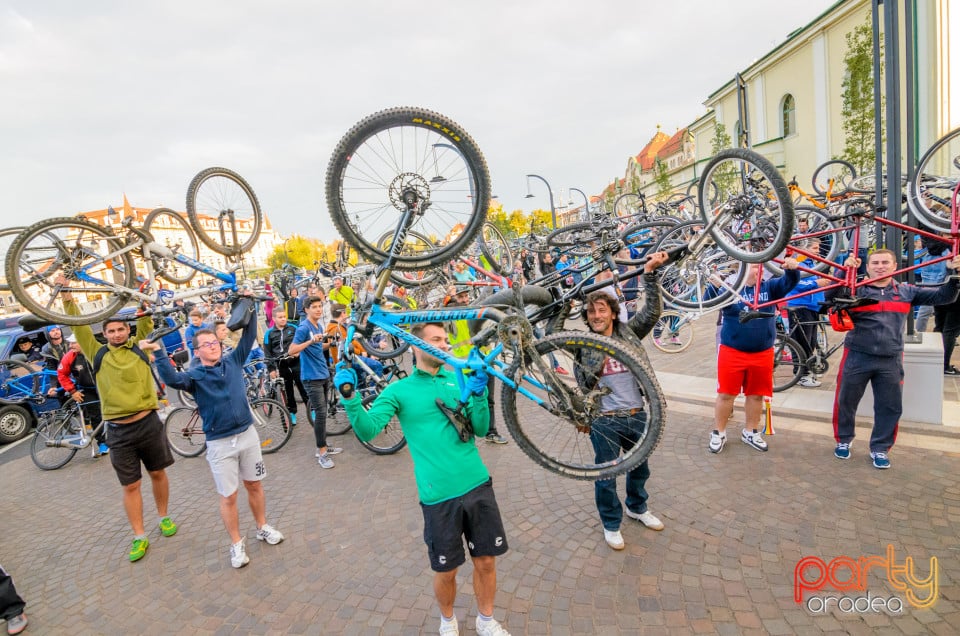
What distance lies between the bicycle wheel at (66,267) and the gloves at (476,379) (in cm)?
349

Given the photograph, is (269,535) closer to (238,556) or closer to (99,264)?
(238,556)

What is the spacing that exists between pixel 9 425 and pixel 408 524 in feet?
34.9

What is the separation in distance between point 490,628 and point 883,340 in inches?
187

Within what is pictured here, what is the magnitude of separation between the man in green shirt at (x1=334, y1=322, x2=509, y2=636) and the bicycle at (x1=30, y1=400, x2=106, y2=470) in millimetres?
7833

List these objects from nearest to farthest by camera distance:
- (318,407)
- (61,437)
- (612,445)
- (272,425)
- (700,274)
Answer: (612,445)
(700,274)
(318,407)
(272,425)
(61,437)

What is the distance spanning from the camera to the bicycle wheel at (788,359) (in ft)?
22.0

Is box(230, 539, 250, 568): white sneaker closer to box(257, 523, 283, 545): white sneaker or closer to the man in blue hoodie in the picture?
the man in blue hoodie

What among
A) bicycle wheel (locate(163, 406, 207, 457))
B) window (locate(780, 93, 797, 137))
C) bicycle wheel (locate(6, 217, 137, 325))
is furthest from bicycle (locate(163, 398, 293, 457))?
window (locate(780, 93, 797, 137))

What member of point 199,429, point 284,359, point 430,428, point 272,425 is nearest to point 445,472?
point 430,428

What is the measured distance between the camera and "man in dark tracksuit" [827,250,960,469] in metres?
4.43

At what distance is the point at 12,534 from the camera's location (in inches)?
217

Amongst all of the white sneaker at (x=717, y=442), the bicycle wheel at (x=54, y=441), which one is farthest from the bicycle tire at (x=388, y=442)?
the bicycle wheel at (x=54, y=441)

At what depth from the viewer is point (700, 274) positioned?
6207mm

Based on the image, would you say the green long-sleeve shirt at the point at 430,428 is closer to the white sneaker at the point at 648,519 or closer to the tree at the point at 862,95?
the white sneaker at the point at 648,519
